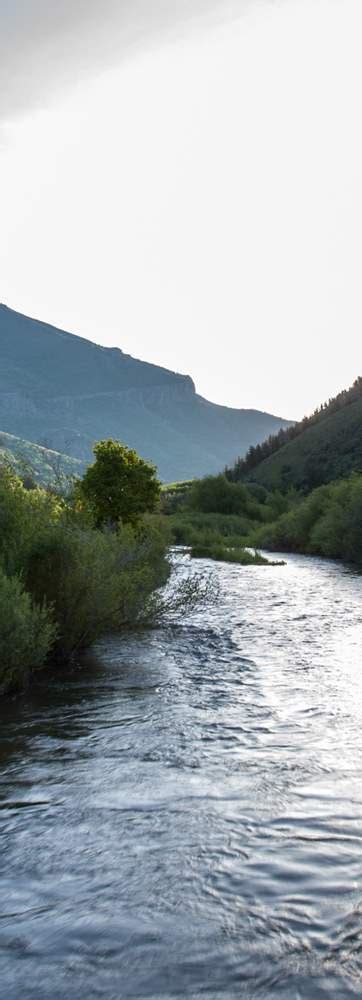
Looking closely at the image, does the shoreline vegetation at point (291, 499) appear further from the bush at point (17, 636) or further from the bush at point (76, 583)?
the bush at point (17, 636)

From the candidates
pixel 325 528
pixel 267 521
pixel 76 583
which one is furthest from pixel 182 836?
pixel 267 521

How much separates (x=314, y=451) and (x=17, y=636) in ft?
325

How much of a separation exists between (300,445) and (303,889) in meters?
113

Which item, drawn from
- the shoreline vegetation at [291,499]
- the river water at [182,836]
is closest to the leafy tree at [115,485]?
the shoreline vegetation at [291,499]

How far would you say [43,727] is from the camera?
42.3 ft

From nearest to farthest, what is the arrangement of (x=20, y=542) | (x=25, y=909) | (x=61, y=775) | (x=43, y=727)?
(x=25, y=909) < (x=61, y=775) < (x=43, y=727) < (x=20, y=542)

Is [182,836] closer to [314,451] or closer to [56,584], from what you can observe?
[56,584]

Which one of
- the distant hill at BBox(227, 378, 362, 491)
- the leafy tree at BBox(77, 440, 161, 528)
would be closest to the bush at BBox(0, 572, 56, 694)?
the leafy tree at BBox(77, 440, 161, 528)

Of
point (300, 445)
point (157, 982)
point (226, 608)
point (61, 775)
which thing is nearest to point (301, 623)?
point (226, 608)

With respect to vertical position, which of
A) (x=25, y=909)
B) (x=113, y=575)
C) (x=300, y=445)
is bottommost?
(x=25, y=909)

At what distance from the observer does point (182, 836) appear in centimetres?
885

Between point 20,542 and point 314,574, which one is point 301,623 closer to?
point 20,542

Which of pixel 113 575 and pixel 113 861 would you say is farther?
pixel 113 575

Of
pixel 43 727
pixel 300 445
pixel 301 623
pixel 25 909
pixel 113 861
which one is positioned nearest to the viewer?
pixel 25 909
